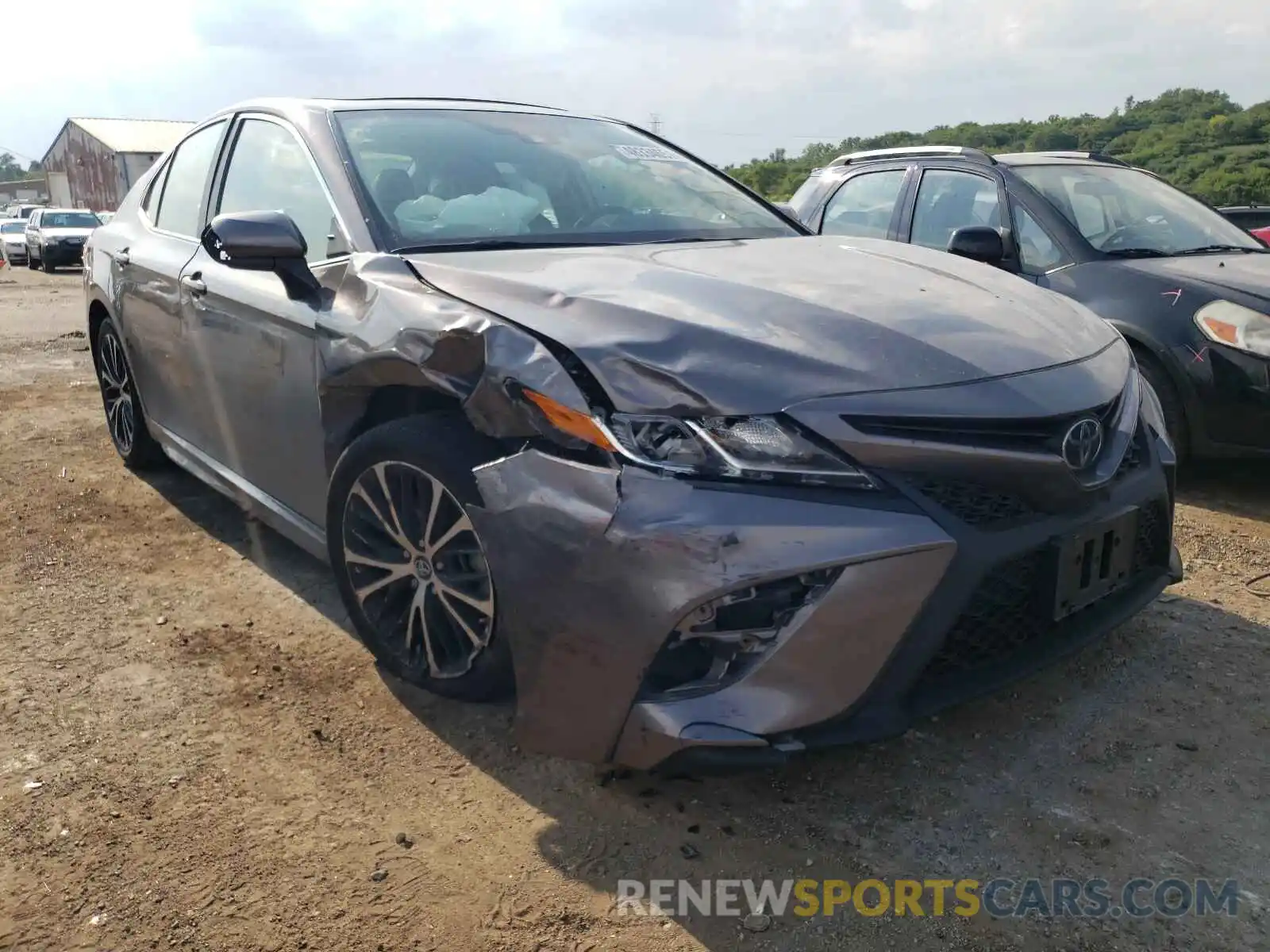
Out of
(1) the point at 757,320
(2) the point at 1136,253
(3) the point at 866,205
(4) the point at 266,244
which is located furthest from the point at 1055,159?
(4) the point at 266,244

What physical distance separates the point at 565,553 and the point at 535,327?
508 millimetres

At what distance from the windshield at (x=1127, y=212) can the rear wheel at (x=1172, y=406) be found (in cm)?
76

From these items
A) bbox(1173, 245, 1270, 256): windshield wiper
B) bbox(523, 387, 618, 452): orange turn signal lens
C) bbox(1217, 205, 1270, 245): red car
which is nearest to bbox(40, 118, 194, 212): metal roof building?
bbox(1217, 205, 1270, 245): red car

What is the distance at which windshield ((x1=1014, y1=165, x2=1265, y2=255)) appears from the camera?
4973mm

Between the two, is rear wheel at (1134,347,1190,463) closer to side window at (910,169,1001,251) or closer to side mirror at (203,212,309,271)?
side window at (910,169,1001,251)

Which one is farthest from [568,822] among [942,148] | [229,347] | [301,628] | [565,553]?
[942,148]

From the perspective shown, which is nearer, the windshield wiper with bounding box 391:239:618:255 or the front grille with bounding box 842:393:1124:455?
the front grille with bounding box 842:393:1124:455

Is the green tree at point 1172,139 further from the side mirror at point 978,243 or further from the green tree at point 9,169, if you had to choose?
the green tree at point 9,169

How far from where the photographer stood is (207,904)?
2062 millimetres

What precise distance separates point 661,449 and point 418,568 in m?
0.90

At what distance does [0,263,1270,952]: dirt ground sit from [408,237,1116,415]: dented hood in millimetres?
920

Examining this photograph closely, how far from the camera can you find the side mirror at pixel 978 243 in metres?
4.14

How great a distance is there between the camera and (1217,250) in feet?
16.4

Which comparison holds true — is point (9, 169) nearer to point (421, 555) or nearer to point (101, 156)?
point (101, 156)
